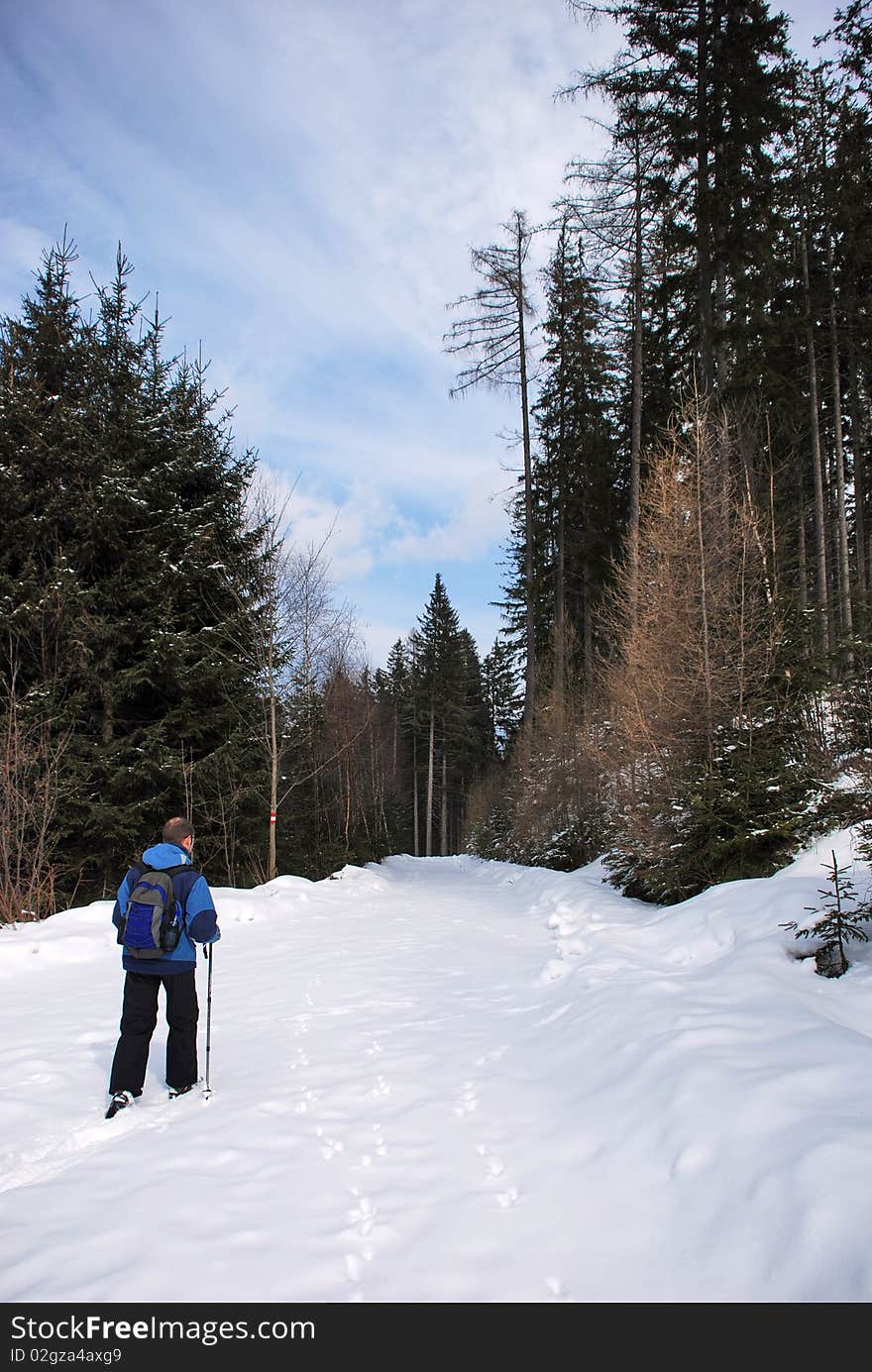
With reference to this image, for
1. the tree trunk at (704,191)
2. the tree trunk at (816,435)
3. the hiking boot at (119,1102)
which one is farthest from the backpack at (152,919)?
the tree trunk at (816,435)

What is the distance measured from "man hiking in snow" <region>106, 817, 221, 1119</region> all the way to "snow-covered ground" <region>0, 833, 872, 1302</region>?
243 mm

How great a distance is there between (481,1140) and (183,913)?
94.3 inches

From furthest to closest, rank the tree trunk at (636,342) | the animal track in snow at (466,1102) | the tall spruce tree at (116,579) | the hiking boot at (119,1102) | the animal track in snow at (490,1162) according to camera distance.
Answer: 1. the tree trunk at (636,342)
2. the tall spruce tree at (116,579)
3. the hiking boot at (119,1102)
4. the animal track in snow at (466,1102)
5. the animal track in snow at (490,1162)

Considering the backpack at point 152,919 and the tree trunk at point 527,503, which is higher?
the tree trunk at point 527,503

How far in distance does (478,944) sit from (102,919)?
5536mm

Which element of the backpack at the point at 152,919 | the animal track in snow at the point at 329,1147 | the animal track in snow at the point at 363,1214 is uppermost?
the backpack at the point at 152,919

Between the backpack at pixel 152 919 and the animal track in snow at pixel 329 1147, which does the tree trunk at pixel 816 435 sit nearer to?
the backpack at pixel 152 919

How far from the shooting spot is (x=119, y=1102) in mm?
4031

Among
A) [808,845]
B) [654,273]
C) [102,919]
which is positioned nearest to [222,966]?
[102,919]

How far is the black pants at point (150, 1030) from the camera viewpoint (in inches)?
165

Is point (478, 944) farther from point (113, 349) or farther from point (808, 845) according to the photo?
point (113, 349)

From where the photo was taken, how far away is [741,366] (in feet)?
45.9

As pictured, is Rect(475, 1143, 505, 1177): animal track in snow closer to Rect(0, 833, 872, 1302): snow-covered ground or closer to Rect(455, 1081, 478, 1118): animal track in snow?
Rect(0, 833, 872, 1302): snow-covered ground

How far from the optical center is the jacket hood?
461cm
